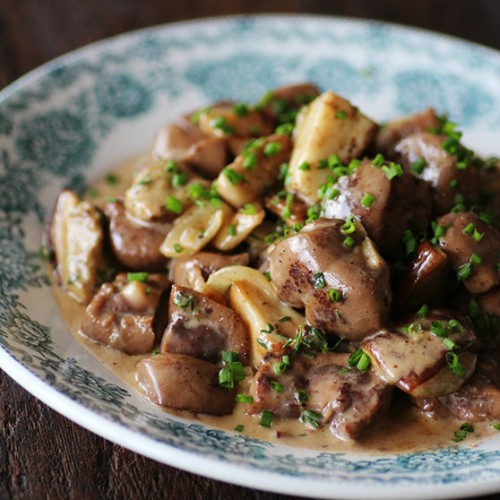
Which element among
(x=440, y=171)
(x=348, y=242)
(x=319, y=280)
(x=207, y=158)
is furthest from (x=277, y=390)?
(x=207, y=158)

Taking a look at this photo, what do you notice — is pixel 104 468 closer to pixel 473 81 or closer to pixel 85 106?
pixel 85 106

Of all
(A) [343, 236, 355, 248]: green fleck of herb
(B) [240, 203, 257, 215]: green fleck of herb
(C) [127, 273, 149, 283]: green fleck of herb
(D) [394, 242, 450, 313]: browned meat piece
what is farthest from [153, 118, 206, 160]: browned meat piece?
(D) [394, 242, 450, 313]: browned meat piece

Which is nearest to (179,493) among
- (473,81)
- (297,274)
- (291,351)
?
(291,351)

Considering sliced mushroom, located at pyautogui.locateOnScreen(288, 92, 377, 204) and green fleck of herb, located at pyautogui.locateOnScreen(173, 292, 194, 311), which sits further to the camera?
sliced mushroom, located at pyautogui.locateOnScreen(288, 92, 377, 204)

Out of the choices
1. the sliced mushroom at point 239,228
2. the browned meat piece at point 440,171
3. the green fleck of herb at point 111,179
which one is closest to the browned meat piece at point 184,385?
the sliced mushroom at point 239,228

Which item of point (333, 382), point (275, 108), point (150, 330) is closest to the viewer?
point (333, 382)

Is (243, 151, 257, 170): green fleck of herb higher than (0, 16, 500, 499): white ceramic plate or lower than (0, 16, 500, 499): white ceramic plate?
higher

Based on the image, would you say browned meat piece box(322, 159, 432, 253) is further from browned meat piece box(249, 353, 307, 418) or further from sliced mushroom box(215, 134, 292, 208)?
browned meat piece box(249, 353, 307, 418)

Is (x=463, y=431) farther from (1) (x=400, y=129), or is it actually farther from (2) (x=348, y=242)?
(1) (x=400, y=129)
